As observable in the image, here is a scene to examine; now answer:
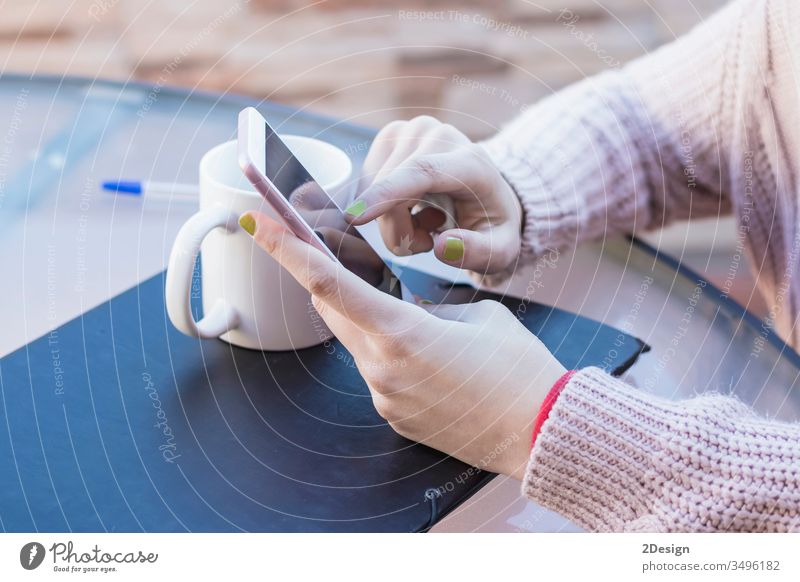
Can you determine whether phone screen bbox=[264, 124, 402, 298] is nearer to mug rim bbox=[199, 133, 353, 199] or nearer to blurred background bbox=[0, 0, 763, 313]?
mug rim bbox=[199, 133, 353, 199]

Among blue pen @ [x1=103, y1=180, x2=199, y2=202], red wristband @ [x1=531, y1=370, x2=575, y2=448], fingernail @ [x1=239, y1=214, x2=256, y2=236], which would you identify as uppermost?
blue pen @ [x1=103, y1=180, x2=199, y2=202]

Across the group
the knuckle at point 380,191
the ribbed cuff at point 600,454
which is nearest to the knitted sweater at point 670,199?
the ribbed cuff at point 600,454

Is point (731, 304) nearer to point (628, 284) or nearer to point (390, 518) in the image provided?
point (628, 284)

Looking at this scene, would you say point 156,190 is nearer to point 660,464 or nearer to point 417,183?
point 417,183

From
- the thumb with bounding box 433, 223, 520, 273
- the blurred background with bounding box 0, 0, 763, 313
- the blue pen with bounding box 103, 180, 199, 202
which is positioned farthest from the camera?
the blurred background with bounding box 0, 0, 763, 313

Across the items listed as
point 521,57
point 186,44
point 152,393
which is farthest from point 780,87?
point 186,44

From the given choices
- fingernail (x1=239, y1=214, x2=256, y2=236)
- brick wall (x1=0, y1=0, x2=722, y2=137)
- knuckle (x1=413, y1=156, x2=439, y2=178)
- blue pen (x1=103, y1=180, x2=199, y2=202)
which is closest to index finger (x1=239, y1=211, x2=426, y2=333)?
fingernail (x1=239, y1=214, x2=256, y2=236)

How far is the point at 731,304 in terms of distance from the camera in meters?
0.47

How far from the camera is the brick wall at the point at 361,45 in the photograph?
2.31 ft

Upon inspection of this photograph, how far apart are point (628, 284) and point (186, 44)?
0.65m

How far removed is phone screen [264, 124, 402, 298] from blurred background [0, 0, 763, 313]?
24cm

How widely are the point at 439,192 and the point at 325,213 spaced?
9 cm

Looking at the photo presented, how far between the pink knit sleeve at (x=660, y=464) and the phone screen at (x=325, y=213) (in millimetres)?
112

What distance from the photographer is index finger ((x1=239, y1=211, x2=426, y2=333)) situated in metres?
0.32
